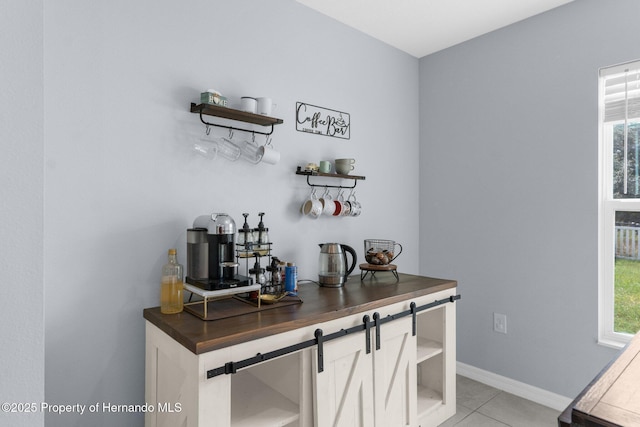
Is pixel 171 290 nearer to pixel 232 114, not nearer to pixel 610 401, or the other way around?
pixel 232 114

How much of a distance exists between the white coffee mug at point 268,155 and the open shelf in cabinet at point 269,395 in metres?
0.95

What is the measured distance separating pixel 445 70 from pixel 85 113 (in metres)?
2.47

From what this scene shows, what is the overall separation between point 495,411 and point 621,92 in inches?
80.1

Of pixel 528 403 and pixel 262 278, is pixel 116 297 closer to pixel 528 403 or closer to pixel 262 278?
pixel 262 278

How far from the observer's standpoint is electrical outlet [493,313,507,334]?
252 centimetres

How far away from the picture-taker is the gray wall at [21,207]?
2.80ft

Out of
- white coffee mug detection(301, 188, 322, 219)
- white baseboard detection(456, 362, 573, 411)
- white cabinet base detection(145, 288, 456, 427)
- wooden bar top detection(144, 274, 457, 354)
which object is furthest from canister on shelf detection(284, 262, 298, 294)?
white baseboard detection(456, 362, 573, 411)

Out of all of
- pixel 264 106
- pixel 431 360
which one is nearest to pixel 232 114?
pixel 264 106

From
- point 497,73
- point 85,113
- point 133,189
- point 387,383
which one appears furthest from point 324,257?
point 497,73

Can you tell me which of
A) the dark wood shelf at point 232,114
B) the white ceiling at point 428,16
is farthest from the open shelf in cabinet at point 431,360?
the white ceiling at point 428,16

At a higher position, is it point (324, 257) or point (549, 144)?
point (549, 144)

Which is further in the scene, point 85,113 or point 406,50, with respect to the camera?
point 406,50

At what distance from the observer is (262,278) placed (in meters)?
1.70

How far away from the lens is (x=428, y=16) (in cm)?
235
